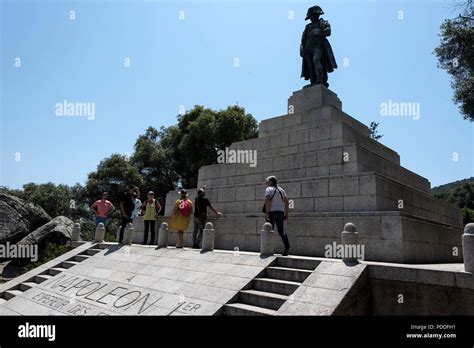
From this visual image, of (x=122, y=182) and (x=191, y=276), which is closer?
(x=191, y=276)

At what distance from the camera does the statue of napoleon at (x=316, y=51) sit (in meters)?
15.9

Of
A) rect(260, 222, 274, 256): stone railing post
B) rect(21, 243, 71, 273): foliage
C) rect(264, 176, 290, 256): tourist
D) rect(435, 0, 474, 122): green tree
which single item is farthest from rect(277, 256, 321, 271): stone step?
rect(435, 0, 474, 122): green tree

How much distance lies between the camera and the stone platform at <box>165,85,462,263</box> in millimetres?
8594

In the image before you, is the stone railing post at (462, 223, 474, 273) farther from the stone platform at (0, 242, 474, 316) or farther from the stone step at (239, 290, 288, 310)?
the stone step at (239, 290, 288, 310)

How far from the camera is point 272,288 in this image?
7.30 metres

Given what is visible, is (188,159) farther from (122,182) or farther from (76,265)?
(76,265)

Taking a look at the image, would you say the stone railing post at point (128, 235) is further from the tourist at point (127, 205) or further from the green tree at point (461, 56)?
the green tree at point (461, 56)

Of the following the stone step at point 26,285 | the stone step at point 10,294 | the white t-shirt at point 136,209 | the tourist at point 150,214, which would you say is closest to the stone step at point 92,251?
the tourist at point 150,214

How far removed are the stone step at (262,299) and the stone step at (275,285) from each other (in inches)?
6.2
